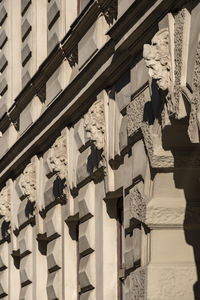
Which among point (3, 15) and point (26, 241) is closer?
point (26, 241)

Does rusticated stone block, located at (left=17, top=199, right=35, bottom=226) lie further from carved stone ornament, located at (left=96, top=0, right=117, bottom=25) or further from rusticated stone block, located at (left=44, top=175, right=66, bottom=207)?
carved stone ornament, located at (left=96, top=0, right=117, bottom=25)

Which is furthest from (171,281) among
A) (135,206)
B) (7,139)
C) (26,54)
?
(7,139)

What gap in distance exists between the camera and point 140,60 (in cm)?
1700

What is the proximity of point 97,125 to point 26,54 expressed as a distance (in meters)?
6.46

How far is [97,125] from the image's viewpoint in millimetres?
19031

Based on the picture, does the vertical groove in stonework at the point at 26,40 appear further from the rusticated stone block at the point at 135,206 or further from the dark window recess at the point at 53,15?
the rusticated stone block at the point at 135,206

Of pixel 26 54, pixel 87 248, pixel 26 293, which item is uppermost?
pixel 26 54

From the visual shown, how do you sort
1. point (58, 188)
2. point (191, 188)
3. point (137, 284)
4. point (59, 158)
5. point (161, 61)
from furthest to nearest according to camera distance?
point (58, 188), point (59, 158), point (137, 284), point (191, 188), point (161, 61)

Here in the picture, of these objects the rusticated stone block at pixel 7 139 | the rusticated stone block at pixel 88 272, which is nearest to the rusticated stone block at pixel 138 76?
the rusticated stone block at pixel 88 272

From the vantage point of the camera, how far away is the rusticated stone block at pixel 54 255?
21812mm

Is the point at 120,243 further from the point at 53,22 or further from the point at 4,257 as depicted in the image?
the point at 4,257

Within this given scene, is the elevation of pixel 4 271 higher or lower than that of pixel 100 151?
higher

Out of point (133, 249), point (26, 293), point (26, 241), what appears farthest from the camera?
point (26, 241)

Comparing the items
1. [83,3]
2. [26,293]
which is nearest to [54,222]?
[26,293]
